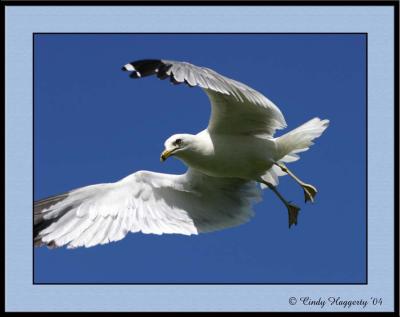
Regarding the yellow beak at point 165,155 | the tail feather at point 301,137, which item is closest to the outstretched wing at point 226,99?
the tail feather at point 301,137

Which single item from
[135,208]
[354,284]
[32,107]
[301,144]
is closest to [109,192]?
[135,208]

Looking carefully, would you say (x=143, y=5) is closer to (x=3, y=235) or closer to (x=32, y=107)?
(x=32, y=107)

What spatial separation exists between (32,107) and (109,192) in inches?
52.6

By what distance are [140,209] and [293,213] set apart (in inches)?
64.1

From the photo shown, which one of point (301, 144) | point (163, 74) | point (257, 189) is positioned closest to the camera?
point (163, 74)

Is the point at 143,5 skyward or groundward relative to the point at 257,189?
skyward

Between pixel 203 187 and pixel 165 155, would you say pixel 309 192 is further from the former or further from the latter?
pixel 165 155

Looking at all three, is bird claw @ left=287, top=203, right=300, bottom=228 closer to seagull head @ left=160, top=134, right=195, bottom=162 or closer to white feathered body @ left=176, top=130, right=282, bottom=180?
white feathered body @ left=176, top=130, right=282, bottom=180

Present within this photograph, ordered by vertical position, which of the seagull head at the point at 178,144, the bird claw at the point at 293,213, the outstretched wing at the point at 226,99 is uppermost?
the outstretched wing at the point at 226,99

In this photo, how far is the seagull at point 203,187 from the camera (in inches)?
352

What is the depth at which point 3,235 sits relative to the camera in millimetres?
8148

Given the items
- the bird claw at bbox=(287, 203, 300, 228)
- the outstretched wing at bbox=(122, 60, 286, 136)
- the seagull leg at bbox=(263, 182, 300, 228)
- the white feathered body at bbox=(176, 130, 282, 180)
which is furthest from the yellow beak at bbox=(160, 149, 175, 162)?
the bird claw at bbox=(287, 203, 300, 228)

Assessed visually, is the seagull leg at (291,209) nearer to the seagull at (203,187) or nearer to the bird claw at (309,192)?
A: the seagull at (203,187)

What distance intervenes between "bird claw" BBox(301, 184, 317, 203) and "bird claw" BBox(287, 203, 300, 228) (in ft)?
0.82
